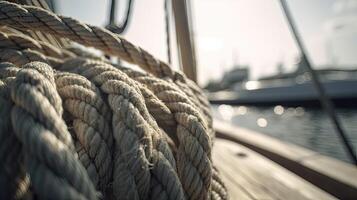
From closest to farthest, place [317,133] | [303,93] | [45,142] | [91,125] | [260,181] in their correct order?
[45,142] → [91,125] → [260,181] → [317,133] → [303,93]

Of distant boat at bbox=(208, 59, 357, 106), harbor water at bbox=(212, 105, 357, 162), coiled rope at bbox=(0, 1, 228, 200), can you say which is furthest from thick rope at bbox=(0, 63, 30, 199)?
distant boat at bbox=(208, 59, 357, 106)

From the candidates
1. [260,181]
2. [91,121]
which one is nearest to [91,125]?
[91,121]

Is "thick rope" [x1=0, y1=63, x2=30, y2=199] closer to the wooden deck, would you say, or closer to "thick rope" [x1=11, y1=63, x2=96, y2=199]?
"thick rope" [x1=11, y1=63, x2=96, y2=199]

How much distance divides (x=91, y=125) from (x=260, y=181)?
0.83m

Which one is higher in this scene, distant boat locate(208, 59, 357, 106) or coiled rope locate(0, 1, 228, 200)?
coiled rope locate(0, 1, 228, 200)

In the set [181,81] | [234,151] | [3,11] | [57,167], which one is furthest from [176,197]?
[234,151]

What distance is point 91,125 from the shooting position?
654mm

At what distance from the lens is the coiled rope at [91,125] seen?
475 mm

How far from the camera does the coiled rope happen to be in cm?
48

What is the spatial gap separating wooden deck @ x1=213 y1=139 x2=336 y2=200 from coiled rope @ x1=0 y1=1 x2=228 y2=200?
342 mm

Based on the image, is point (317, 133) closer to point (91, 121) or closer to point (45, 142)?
point (91, 121)

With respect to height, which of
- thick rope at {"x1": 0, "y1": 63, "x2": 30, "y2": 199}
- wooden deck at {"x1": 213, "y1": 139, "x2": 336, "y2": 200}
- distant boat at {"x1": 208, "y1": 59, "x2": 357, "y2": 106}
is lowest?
distant boat at {"x1": 208, "y1": 59, "x2": 357, "y2": 106}

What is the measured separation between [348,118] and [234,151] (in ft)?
38.1

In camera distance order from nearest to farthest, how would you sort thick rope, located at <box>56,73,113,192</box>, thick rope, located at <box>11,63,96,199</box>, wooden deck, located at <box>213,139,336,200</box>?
thick rope, located at <box>11,63,96,199</box> < thick rope, located at <box>56,73,113,192</box> < wooden deck, located at <box>213,139,336,200</box>
